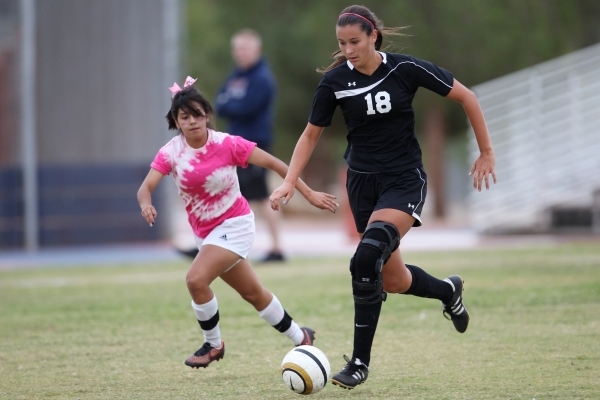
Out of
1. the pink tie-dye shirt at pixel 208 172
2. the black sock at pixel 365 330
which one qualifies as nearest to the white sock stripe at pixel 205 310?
the pink tie-dye shirt at pixel 208 172

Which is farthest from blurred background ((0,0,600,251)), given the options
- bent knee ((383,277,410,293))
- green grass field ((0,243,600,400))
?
bent knee ((383,277,410,293))

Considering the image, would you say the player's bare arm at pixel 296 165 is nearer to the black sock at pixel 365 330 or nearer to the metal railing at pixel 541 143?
the black sock at pixel 365 330

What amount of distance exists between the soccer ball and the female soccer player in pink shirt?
35.2 inches

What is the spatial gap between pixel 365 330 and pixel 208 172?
146 cm

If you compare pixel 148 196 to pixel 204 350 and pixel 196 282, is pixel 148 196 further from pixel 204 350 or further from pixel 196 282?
pixel 204 350

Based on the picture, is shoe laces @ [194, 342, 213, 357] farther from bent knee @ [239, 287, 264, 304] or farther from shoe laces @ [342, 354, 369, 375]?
shoe laces @ [342, 354, 369, 375]

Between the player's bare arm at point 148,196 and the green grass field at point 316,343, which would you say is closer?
the green grass field at point 316,343

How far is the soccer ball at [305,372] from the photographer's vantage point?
5.06 meters

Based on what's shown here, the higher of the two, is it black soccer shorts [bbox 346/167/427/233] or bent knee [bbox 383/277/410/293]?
black soccer shorts [bbox 346/167/427/233]

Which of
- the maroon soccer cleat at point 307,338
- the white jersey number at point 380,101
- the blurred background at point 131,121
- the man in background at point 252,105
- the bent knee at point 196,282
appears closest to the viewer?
the white jersey number at point 380,101

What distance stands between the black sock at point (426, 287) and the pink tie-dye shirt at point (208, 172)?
46.1 inches

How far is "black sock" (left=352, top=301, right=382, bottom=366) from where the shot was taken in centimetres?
527

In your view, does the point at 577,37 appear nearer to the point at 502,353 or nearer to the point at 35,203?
the point at 35,203

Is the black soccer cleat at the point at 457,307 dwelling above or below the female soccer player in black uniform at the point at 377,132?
below
